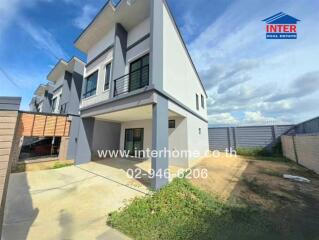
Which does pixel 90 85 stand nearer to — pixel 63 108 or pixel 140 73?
pixel 140 73

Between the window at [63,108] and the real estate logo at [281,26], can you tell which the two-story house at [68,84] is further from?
the real estate logo at [281,26]

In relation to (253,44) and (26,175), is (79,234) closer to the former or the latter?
(26,175)

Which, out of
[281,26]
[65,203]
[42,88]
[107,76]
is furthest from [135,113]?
[42,88]

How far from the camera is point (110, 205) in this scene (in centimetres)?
381

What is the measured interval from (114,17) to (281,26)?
766cm

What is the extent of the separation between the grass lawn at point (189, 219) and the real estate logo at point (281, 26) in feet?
23.3

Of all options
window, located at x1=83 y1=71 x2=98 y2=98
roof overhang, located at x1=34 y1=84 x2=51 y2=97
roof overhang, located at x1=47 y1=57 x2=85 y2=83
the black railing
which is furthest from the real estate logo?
roof overhang, located at x1=34 y1=84 x2=51 y2=97

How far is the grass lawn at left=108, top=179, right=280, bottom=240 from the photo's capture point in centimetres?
264

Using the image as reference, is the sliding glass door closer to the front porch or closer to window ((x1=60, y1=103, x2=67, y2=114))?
the front porch

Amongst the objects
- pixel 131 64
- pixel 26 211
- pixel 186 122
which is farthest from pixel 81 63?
pixel 26 211

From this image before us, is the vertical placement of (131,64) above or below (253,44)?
below

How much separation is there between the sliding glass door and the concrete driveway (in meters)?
3.61

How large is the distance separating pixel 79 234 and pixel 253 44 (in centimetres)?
904

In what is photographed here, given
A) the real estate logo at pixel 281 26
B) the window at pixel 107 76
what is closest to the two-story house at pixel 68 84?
the window at pixel 107 76
